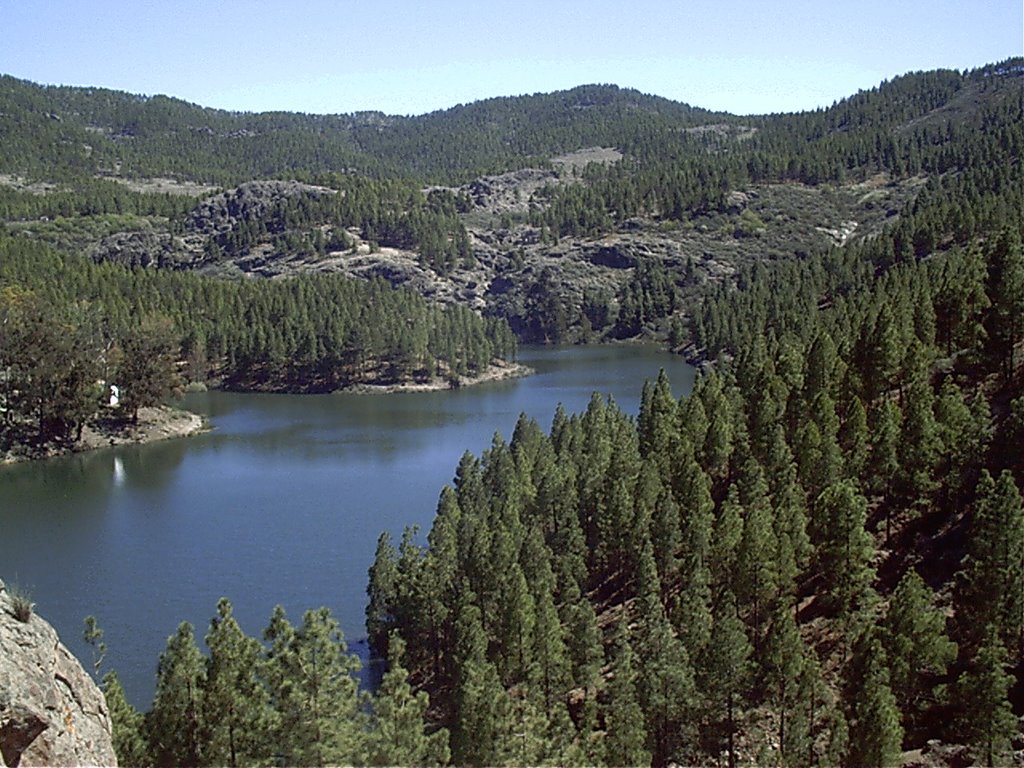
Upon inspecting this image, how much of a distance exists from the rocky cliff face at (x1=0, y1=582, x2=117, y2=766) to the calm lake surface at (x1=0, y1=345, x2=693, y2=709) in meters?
22.0

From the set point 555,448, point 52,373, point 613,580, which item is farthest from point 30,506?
point 613,580

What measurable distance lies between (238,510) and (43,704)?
183 feet

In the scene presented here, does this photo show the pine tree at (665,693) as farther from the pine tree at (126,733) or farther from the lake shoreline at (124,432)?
the lake shoreline at (124,432)

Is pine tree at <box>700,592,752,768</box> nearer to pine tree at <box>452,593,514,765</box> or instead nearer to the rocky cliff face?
pine tree at <box>452,593,514,765</box>

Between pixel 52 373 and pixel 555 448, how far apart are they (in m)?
50.9

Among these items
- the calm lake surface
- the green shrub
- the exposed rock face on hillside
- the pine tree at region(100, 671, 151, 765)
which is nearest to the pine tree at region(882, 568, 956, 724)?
the pine tree at region(100, 671, 151, 765)

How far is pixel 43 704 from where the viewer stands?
1471 centimetres

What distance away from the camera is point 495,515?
149 ft

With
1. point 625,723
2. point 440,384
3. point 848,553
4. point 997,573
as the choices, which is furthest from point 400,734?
point 440,384

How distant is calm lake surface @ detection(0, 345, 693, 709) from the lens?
48.1 metres

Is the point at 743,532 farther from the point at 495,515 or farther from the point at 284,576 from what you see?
the point at 284,576

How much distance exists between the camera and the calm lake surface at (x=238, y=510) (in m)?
48.1

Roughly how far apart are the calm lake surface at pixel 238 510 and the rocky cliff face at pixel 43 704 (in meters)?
22.0

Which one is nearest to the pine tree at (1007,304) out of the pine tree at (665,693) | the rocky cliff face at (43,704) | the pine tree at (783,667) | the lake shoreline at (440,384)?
the pine tree at (783,667)
